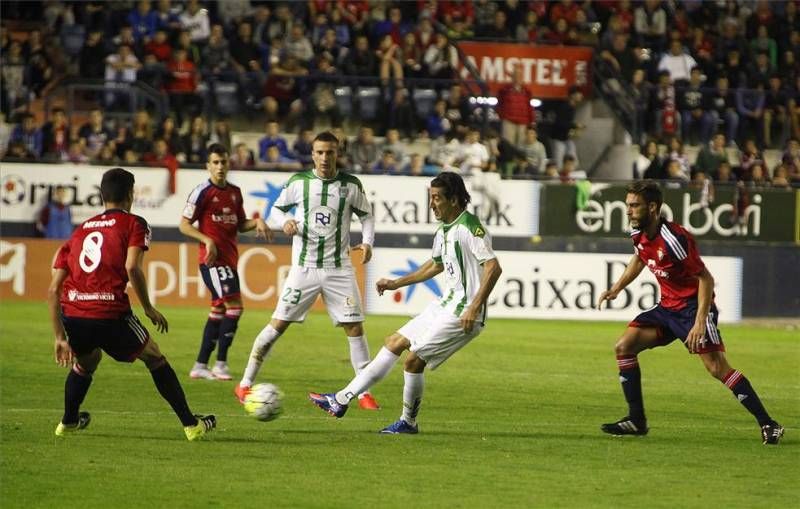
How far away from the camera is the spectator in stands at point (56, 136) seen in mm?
23562

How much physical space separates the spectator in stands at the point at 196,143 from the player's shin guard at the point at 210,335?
956 centimetres

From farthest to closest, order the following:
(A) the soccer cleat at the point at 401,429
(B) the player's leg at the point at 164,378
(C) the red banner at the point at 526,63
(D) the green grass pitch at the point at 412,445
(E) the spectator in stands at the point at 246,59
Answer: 1. (C) the red banner at the point at 526,63
2. (E) the spectator in stands at the point at 246,59
3. (A) the soccer cleat at the point at 401,429
4. (B) the player's leg at the point at 164,378
5. (D) the green grass pitch at the point at 412,445

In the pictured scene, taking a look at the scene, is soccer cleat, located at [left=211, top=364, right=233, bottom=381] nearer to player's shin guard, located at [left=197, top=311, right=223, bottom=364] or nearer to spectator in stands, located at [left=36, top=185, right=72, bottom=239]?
player's shin guard, located at [left=197, top=311, right=223, bottom=364]

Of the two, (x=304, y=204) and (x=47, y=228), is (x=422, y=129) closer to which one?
(x=47, y=228)

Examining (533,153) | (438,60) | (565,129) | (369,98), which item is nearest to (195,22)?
(369,98)

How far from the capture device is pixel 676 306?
1052 centimetres

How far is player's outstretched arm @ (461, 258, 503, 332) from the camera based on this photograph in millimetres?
10055

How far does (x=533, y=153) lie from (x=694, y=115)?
13.8 ft

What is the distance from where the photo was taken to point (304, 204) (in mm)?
12328

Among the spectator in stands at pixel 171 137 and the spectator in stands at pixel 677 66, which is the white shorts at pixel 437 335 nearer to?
the spectator in stands at pixel 171 137

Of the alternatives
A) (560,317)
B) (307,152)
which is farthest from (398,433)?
(307,152)

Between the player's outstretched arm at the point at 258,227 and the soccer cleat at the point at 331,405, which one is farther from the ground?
the player's outstretched arm at the point at 258,227

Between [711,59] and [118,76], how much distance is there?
11986 mm

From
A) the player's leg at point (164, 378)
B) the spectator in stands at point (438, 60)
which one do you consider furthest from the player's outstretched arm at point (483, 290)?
the spectator in stands at point (438, 60)
